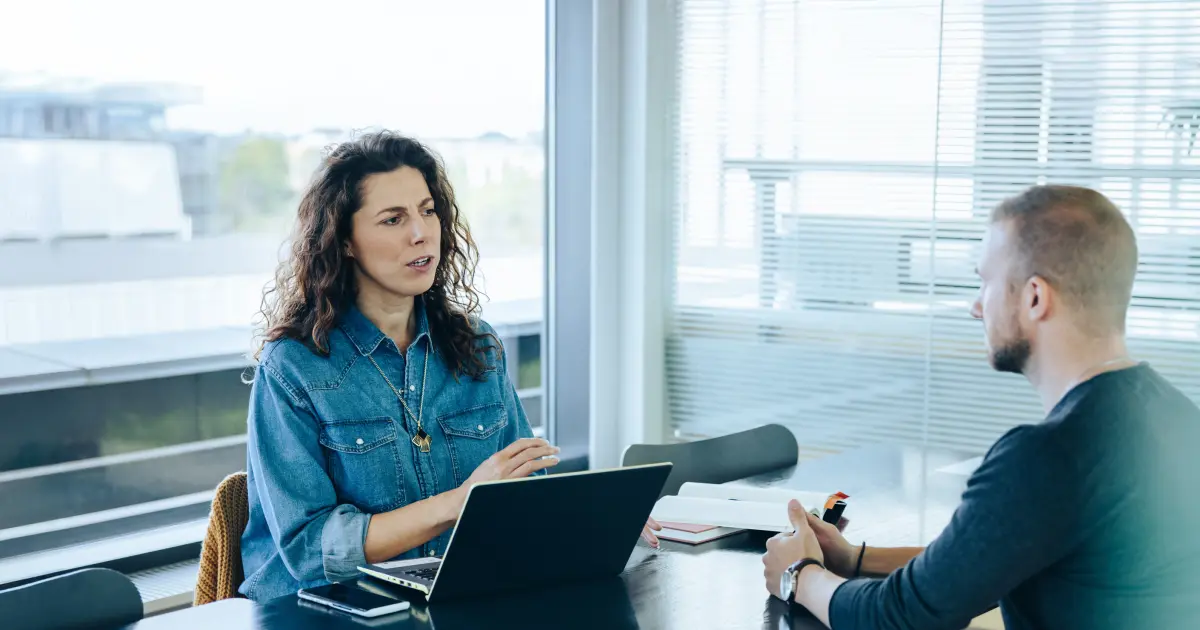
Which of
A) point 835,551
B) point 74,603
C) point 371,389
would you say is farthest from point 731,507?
point 74,603

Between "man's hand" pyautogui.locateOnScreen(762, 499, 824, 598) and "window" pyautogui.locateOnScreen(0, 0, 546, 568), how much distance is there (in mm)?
1476

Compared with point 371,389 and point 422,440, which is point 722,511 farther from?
point 371,389

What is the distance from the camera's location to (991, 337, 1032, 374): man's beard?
1542 millimetres

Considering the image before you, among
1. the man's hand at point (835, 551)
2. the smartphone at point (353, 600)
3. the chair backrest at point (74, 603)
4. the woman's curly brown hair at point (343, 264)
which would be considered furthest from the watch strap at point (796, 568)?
the chair backrest at point (74, 603)

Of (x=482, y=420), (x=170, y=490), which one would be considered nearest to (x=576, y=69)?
(x=170, y=490)

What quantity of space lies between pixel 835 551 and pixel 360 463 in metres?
0.82

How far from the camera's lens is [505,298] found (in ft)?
14.3

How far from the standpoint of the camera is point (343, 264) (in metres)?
2.25

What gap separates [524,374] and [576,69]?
1.12m

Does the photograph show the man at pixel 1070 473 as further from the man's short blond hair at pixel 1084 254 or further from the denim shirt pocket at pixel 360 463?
the denim shirt pocket at pixel 360 463

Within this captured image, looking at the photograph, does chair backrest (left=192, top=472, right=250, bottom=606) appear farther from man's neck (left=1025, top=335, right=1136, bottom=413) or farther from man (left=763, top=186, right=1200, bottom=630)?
man's neck (left=1025, top=335, right=1136, bottom=413)

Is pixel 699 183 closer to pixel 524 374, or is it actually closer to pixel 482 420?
pixel 524 374

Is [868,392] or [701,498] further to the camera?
[868,392]

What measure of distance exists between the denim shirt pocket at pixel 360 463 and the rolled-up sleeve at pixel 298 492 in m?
0.02
